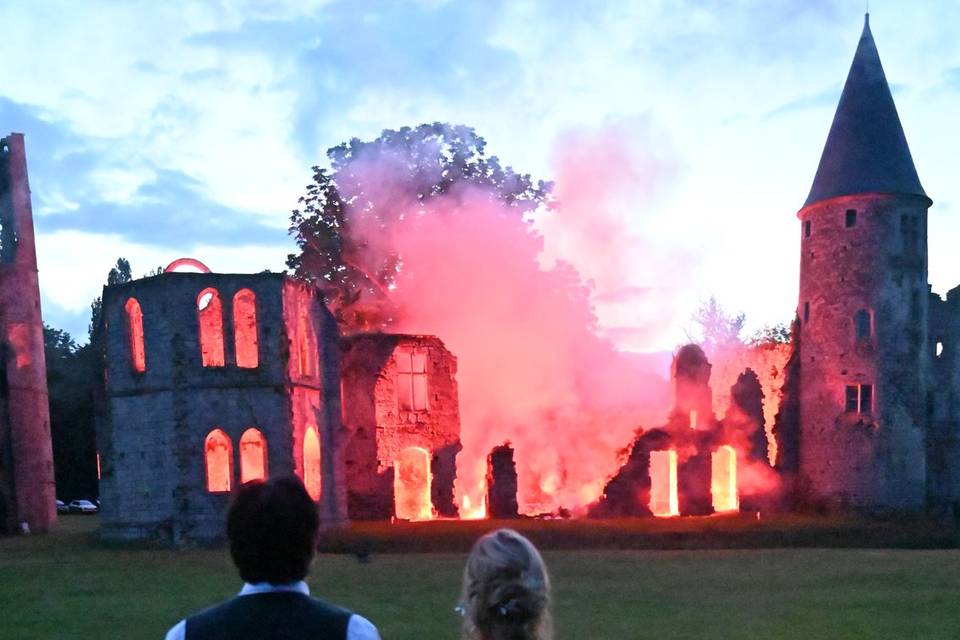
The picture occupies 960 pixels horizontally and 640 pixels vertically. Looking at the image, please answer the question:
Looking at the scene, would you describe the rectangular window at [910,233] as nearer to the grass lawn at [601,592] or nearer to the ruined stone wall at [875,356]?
the ruined stone wall at [875,356]

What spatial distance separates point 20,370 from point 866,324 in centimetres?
2935

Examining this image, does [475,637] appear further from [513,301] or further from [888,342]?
[513,301]

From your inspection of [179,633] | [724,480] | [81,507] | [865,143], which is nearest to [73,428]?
[81,507]

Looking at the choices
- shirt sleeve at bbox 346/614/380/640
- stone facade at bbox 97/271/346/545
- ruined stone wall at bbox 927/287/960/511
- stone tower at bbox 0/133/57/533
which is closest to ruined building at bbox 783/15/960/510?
ruined stone wall at bbox 927/287/960/511

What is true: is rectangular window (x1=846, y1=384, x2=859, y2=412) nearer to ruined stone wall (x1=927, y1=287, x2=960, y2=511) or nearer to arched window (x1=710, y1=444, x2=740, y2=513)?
arched window (x1=710, y1=444, x2=740, y2=513)

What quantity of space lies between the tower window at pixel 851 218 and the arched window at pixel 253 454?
66.6ft

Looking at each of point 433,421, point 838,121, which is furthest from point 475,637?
point 838,121

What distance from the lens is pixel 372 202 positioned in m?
40.9

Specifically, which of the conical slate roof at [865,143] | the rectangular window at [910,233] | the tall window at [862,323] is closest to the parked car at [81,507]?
the conical slate roof at [865,143]

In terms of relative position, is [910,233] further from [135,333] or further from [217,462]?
[135,333]

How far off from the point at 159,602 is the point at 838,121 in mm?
28359

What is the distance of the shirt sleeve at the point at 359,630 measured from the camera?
310cm

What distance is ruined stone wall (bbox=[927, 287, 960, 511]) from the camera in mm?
35438

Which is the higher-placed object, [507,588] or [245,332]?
[245,332]
